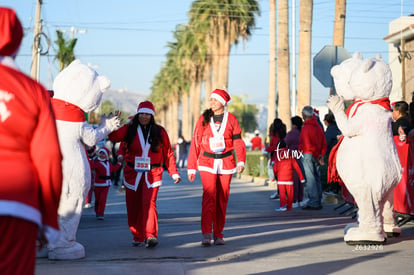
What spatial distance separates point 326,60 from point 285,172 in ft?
7.80

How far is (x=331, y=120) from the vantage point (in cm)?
1631

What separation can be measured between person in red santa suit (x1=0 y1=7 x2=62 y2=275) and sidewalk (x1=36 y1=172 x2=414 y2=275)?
3.54m

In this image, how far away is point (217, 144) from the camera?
389 inches

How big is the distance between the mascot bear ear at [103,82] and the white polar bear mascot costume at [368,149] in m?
2.62

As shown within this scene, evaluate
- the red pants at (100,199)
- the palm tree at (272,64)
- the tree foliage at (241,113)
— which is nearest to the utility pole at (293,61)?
the palm tree at (272,64)

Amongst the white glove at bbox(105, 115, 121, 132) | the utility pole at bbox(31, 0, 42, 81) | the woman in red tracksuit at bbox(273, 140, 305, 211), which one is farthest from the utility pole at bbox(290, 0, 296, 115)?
the white glove at bbox(105, 115, 121, 132)

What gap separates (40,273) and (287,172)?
8629mm

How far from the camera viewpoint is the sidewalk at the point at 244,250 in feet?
25.3

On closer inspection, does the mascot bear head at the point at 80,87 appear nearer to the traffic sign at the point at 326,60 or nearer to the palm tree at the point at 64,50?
the traffic sign at the point at 326,60

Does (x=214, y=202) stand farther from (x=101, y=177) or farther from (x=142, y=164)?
(x=101, y=177)

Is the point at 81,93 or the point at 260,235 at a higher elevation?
the point at 81,93

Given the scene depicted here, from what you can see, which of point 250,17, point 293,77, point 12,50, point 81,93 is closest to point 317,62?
point 81,93

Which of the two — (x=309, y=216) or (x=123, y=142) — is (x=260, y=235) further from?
(x=309, y=216)

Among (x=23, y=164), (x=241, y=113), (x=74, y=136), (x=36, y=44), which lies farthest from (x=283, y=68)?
(x=241, y=113)
